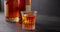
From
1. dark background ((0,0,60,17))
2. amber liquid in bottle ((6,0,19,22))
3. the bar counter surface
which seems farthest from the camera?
dark background ((0,0,60,17))

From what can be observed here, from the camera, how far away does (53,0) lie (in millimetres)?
1227

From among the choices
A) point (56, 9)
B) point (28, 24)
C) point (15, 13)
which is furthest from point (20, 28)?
point (56, 9)

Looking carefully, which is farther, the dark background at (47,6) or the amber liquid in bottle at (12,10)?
the dark background at (47,6)

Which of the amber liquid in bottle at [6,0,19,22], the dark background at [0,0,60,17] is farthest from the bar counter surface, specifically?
the dark background at [0,0,60,17]

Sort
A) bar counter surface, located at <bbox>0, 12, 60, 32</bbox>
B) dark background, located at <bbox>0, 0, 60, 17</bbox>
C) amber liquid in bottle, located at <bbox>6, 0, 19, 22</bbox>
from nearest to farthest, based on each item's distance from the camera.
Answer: bar counter surface, located at <bbox>0, 12, 60, 32</bbox> → amber liquid in bottle, located at <bbox>6, 0, 19, 22</bbox> → dark background, located at <bbox>0, 0, 60, 17</bbox>

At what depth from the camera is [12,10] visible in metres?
0.91

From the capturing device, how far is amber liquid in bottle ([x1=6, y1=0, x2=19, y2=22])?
903 millimetres

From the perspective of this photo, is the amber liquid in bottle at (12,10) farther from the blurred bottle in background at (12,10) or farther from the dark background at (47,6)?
the dark background at (47,6)

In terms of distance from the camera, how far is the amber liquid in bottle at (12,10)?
2.96ft

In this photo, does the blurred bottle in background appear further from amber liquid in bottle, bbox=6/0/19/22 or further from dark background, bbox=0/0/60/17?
dark background, bbox=0/0/60/17

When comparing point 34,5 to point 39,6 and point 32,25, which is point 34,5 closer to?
point 39,6

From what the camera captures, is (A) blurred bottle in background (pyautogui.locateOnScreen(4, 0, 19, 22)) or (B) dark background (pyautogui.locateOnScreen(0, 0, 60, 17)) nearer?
(A) blurred bottle in background (pyautogui.locateOnScreen(4, 0, 19, 22))

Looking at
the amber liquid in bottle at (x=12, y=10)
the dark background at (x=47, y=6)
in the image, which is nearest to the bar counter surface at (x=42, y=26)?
the amber liquid in bottle at (x=12, y=10)

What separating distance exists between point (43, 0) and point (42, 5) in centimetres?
4
